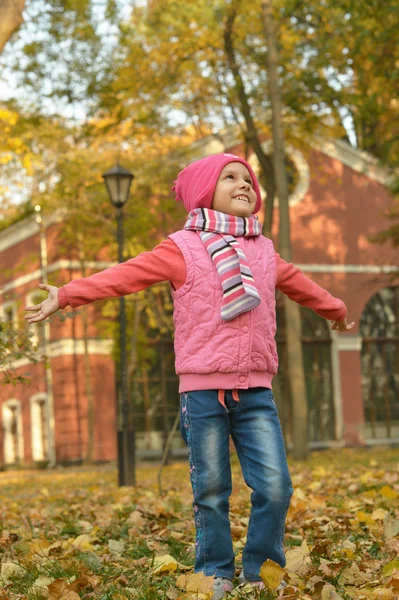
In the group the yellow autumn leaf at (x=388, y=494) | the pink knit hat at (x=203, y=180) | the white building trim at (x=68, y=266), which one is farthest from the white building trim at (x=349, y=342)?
the pink knit hat at (x=203, y=180)

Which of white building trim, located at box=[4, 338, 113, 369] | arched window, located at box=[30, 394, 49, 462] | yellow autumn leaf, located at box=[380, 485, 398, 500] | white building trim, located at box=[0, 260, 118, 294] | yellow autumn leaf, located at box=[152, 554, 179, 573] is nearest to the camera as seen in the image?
yellow autumn leaf, located at box=[152, 554, 179, 573]

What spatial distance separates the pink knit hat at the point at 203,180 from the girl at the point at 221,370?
12 cm

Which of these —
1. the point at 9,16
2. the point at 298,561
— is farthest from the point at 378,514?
the point at 9,16

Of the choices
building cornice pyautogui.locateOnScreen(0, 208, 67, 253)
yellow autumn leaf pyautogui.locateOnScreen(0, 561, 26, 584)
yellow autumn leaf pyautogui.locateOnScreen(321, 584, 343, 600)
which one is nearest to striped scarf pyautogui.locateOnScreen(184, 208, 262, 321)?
yellow autumn leaf pyautogui.locateOnScreen(321, 584, 343, 600)

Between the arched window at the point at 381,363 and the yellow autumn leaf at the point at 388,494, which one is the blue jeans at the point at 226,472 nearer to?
the yellow autumn leaf at the point at 388,494

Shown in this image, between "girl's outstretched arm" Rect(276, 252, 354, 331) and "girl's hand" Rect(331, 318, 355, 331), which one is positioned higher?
"girl's outstretched arm" Rect(276, 252, 354, 331)

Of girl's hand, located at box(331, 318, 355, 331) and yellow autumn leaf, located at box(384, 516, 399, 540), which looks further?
yellow autumn leaf, located at box(384, 516, 399, 540)

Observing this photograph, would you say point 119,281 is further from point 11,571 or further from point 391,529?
point 391,529

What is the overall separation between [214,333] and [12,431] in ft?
89.9

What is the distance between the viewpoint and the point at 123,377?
13.4 meters

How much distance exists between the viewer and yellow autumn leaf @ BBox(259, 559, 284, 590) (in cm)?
396

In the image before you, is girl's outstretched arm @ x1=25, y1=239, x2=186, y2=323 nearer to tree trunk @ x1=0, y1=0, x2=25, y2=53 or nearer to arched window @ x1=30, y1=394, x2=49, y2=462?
tree trunk @ x1=0, y1=0, x2=25, y2=53

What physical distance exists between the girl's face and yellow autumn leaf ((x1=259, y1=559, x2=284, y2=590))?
1514 mm

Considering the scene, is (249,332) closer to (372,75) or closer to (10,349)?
(10,349)
